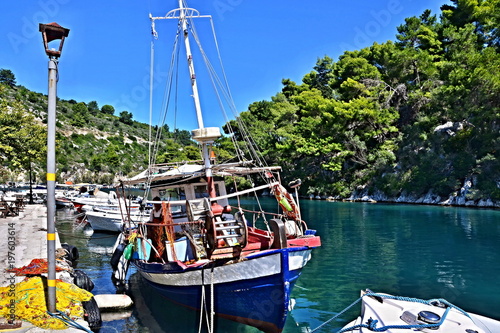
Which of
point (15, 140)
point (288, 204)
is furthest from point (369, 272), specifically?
point (15, 140)

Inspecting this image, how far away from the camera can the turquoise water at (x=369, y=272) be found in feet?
35.8

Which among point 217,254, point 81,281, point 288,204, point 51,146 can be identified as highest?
point 51,146

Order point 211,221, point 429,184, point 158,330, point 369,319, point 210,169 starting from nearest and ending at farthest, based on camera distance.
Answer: point 369,319, point 211,221, point 158,330, point 210,169, point 429,184

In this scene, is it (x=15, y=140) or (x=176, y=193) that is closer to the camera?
(x=176, y=193)

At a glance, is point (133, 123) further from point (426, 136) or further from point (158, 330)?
point (158, 330)

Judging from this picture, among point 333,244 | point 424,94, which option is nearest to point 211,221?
point 333,244

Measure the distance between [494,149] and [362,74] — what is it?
2587 centimetres

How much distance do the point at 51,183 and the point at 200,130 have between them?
5249 millimetres

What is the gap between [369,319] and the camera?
639 centimetres

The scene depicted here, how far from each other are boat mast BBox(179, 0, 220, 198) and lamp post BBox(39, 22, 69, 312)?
4790 mm

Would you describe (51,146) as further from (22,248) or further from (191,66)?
(22,248)

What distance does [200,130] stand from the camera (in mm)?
11383

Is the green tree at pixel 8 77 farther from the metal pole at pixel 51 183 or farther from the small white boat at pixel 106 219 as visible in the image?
the metal pole at pixel 51 183

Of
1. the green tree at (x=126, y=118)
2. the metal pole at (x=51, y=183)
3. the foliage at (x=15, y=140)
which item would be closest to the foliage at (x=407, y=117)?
the foliage at (x=15, y=140)
